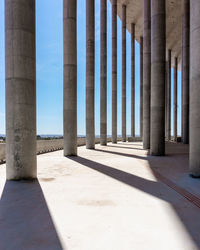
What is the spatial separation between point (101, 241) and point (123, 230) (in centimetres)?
55

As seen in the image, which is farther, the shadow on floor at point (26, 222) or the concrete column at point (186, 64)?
the concrete column at point (186, 64)

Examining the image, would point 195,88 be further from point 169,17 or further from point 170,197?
point 169,17

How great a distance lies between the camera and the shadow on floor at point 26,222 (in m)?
3.43

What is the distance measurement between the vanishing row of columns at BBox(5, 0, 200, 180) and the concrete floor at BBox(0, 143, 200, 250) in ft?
4.89

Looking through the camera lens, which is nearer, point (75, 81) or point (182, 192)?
point (182, 192)

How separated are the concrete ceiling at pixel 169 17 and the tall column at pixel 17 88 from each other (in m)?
29.2

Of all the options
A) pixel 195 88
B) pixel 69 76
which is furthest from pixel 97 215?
pixel 69 76

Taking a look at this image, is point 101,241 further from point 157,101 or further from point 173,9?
point 173,9

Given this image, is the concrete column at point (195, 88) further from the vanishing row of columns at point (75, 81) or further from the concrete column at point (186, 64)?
the concrete column at point (186, 64)

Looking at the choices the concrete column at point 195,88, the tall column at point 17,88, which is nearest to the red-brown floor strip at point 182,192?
the concrete column at point 195,88

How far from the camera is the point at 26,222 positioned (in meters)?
4.20

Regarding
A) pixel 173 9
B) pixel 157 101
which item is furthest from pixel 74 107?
pixel 173 9

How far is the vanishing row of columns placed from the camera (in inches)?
299

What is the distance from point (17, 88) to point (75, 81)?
7.63 metres
